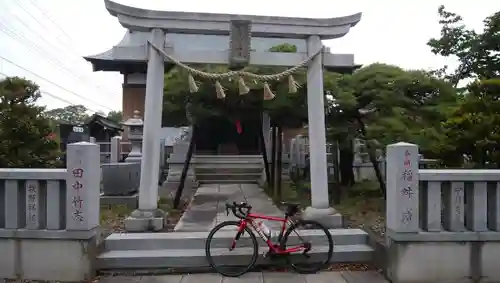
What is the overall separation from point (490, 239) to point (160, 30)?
598 cm

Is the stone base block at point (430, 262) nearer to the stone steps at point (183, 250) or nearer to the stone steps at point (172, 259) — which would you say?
the stone steps at point (183, 250)

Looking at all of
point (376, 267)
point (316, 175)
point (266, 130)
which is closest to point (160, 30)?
point (316, 175)

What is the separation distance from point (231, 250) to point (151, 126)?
2.65m

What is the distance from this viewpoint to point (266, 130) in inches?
651

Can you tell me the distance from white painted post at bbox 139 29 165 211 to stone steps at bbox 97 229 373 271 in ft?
3.05

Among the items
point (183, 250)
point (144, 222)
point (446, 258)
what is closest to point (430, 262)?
point (446, 258)

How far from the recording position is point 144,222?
6.98 meters

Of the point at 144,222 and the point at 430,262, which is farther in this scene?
the point at 144,222

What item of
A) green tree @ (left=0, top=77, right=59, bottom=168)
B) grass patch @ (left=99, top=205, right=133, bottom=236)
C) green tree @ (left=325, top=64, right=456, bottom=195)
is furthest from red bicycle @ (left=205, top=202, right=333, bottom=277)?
green tree @ (left=0, top=77, right=59, bottom=168)

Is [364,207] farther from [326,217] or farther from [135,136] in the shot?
[135,136]

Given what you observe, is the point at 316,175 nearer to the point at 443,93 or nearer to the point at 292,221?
the point at 292,221

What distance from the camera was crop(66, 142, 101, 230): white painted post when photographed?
209 inches

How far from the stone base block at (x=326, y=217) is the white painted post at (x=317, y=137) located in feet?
0.32

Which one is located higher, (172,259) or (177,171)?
(177,171)
